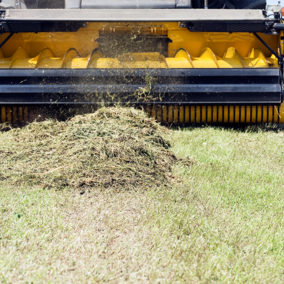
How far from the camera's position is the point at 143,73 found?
3.98 meters

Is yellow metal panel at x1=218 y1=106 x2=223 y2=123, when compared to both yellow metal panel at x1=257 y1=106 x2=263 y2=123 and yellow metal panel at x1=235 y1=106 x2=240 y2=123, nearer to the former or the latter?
yellow metal panel at x1=235 y1=106 x2=240 y2=123

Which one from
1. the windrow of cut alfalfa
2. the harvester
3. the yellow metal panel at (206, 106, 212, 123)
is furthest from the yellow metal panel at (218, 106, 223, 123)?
the windrow of cut alfalfa

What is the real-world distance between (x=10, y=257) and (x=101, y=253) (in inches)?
15.7

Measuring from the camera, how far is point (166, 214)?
1.83 metres

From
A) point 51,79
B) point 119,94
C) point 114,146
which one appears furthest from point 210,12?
point 114,146

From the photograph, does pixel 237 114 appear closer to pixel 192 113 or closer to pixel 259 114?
pixel 259 114

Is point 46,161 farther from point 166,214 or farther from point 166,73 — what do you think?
point 166,73

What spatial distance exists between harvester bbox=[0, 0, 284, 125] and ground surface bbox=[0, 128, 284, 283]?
170cm

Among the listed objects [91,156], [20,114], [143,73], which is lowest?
[91,156]

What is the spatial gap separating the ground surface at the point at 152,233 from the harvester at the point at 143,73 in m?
1.70

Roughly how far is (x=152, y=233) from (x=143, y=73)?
2701 mm

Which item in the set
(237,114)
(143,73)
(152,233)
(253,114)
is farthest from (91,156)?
(253,114)

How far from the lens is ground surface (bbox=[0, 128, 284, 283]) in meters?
1.34

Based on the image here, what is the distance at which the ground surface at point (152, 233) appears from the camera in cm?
134
